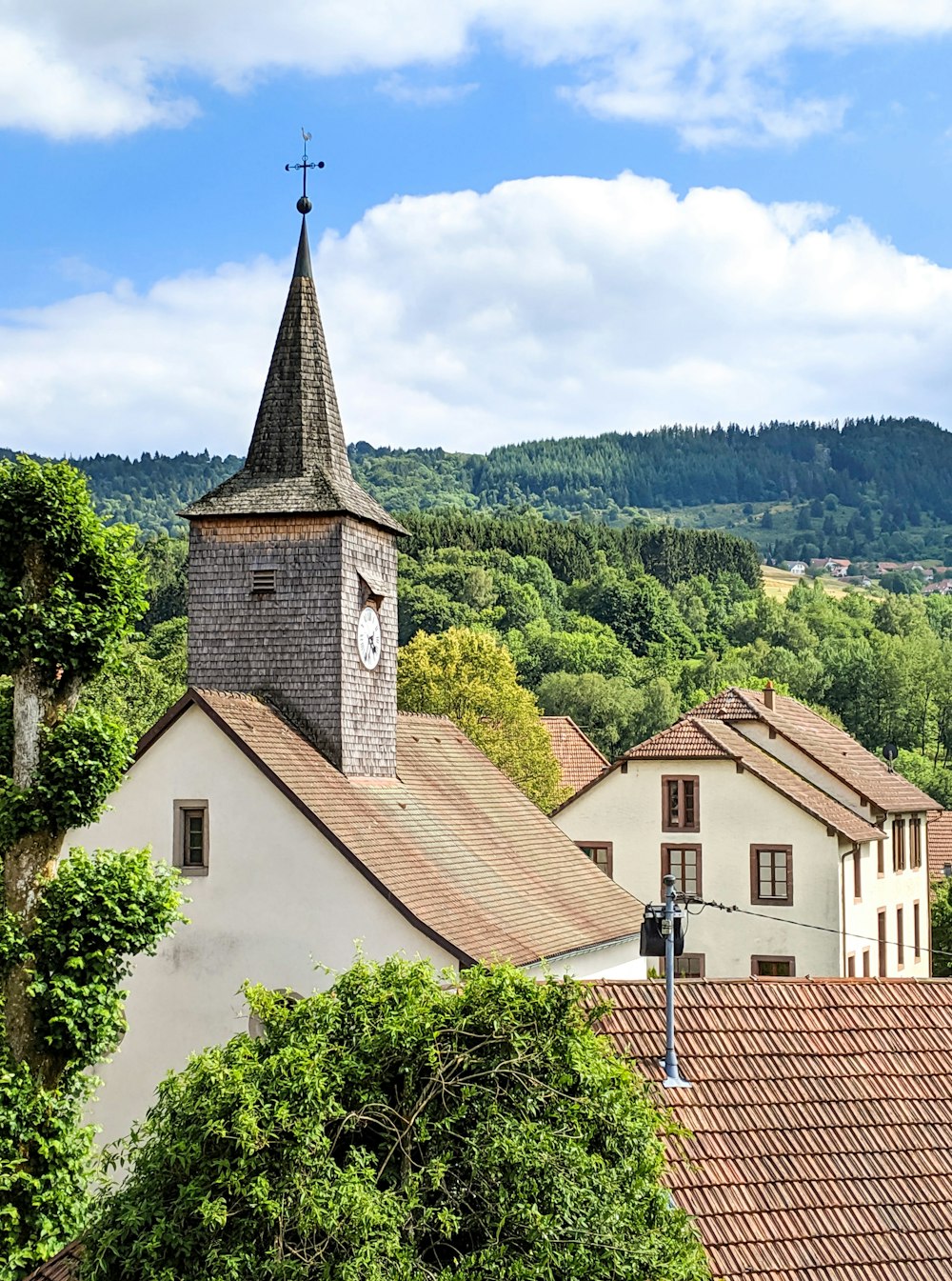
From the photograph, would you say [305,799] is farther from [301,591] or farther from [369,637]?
[369,637]

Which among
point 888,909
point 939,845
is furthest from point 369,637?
point 939,845

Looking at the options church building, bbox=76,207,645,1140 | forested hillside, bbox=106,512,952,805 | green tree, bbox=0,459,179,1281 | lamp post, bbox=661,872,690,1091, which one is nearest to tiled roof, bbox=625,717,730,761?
church building, bbox=76,207,645,1140

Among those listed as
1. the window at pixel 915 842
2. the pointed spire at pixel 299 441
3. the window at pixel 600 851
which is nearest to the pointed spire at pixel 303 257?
the pointed spire at pixel 299 441

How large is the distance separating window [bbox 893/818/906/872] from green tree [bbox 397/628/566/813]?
47.5 feet

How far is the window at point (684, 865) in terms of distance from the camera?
41688mm

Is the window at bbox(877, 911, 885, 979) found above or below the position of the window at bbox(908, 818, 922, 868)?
below

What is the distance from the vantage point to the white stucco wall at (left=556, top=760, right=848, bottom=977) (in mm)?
39969

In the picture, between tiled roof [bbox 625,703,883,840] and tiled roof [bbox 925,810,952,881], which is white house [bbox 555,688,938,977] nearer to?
tiled roof [bbox 625,703,883,840]

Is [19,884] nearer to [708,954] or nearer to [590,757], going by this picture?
[708,954]

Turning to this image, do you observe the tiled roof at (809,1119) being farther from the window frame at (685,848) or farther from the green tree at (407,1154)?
the window frame at (685,848)

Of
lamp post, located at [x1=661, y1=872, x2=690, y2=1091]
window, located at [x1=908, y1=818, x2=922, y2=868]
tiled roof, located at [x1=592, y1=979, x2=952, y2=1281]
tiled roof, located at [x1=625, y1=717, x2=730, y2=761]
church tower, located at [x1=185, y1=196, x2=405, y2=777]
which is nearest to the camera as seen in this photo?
tiled roof, located at [x1=592, y1=979, x2=952, y2=1281]

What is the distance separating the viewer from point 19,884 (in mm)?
17672

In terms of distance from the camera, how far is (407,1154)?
9602 mm

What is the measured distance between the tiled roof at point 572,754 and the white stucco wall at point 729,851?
18.4 metres
